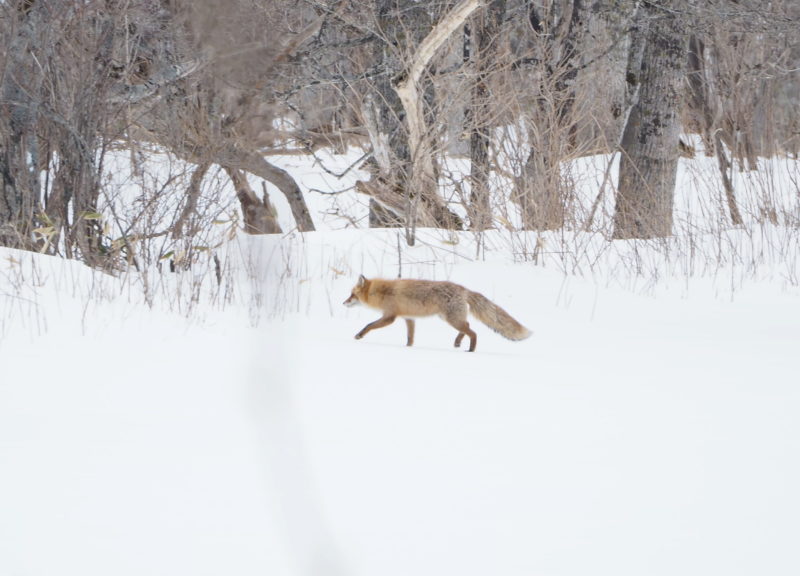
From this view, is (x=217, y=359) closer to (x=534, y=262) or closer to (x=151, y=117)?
(x=151, y=117)

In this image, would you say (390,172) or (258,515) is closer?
(258,515)

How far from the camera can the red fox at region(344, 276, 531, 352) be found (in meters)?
5.46

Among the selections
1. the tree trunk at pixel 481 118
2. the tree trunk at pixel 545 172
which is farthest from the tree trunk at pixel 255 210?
the tree trunk at pixel 545 172

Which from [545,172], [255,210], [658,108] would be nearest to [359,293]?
[545,172]

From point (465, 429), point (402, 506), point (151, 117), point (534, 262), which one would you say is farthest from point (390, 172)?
point (402, 506)

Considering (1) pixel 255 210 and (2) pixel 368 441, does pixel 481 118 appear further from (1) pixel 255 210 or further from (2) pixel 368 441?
(2) pixel 368 441

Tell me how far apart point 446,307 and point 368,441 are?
2269 millimetres

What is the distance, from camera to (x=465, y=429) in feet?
11.5

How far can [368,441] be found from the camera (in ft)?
10.7

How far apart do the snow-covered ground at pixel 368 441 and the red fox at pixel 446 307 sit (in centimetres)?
19

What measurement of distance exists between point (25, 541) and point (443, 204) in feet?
24.8

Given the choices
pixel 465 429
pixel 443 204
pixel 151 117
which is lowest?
pixel 465 429

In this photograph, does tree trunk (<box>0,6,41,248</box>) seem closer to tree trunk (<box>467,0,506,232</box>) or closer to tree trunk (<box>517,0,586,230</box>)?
tree trunk (<box>467,0,506,232</box>)

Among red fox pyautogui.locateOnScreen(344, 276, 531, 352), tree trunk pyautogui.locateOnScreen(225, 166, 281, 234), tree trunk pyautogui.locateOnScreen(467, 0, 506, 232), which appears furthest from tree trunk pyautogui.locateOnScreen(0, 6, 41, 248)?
tree trunk pyautogui.locateOnScreen(225, 166, 281, 234)
